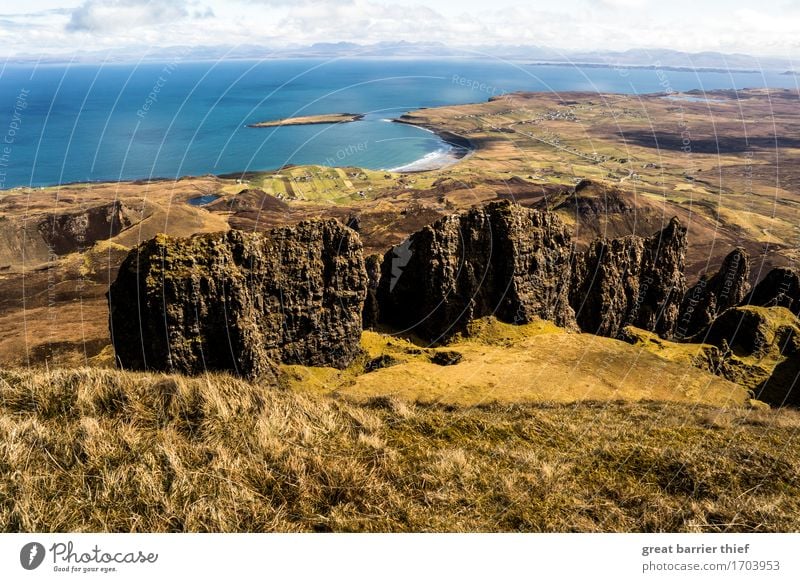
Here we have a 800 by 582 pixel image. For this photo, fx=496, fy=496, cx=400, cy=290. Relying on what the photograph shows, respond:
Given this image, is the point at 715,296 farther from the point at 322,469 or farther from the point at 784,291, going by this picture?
the point at 322,469

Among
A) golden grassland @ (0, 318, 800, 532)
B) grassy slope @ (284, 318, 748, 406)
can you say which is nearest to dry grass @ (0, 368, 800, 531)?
golden grassland @ (0, 318, 800, 532)

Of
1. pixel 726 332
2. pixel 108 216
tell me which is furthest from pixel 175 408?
pixel 108 216

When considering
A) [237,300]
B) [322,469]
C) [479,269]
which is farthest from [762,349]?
[322,469]

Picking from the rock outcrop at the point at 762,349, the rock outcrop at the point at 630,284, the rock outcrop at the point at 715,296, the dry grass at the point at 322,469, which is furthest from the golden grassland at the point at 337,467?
the rock outcrop at the point at 715,296

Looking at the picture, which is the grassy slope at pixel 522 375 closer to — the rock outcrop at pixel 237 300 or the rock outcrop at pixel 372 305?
the rock outcrop at pixel 237 300

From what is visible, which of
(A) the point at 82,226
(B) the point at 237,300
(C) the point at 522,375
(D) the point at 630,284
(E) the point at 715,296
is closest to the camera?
(B) the point at 237,300
